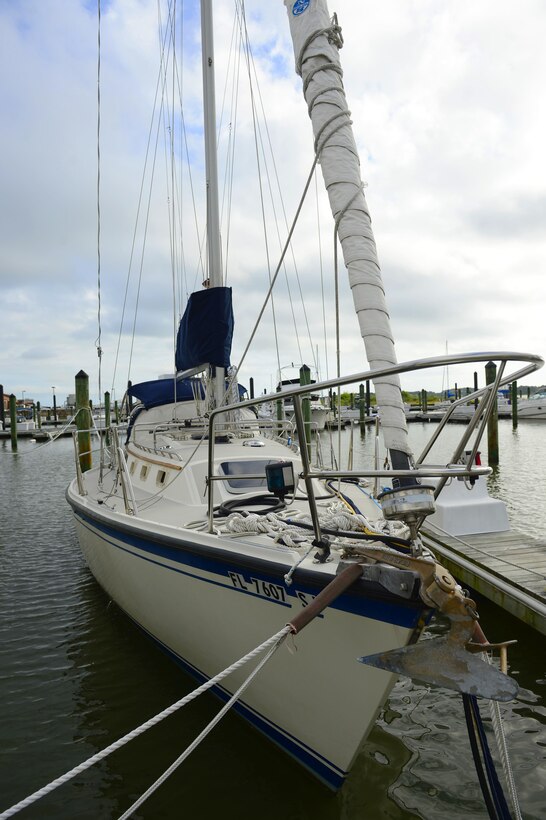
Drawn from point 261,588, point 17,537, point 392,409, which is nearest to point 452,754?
point 261,588

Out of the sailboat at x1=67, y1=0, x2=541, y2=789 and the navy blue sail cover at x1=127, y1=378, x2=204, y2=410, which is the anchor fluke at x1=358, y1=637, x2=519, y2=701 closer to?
the sailboat at x1=67, y1=0, x2=541, y2=789

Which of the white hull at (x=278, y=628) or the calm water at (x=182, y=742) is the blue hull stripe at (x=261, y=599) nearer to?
the white hull at (x=278, y=628)

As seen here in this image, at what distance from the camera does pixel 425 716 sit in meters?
4.33

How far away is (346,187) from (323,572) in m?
2.43

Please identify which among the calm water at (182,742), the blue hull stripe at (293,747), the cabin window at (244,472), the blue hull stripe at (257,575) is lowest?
the calm water at (182,742)

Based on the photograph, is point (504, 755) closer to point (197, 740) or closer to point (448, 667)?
point (448, 667)

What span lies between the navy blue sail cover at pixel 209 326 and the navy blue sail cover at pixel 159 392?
198 cm

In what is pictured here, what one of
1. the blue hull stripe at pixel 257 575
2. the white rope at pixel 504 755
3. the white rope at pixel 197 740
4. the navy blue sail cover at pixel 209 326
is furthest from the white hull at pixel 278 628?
the navy blue sail cover at pixel 209 326

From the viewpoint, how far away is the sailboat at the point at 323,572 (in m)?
2.66

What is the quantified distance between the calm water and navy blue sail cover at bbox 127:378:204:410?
3.58 m

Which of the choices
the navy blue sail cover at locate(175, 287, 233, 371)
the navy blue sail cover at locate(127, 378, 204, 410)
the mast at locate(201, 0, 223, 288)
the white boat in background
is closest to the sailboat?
the navy blue sail cover at locate(175, 287, 233, 371)

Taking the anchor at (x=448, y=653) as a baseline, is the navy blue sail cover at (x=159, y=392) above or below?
above

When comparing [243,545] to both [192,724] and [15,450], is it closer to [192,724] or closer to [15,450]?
[192,724]

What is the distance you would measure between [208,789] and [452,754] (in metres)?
1.76
